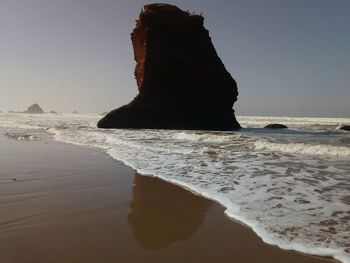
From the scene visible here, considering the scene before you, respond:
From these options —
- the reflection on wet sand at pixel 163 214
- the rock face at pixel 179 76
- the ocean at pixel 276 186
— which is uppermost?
the rock face at pixel 179 76

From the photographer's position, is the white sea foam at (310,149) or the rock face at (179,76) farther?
the rock face at (179,76)

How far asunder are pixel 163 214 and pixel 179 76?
2907 centimetres

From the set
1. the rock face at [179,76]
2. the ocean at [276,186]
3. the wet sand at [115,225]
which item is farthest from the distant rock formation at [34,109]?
the wet sand at [115,225]

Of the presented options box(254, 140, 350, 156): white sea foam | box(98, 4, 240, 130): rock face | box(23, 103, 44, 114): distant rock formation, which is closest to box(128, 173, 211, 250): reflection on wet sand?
box(254, 140, 350, 156): white sea foam

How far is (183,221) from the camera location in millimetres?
5000

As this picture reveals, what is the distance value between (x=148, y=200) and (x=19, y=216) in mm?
2055

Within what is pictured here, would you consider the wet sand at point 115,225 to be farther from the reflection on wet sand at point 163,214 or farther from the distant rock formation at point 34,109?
the distant rock formation at point 34,109

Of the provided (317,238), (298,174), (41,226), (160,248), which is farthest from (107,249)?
(298,174)

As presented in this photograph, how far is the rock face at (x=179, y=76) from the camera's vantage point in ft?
107

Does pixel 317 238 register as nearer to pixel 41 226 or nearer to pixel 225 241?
pixel 225 241

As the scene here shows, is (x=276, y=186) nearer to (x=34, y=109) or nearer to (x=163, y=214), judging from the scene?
(x=163, y=214)

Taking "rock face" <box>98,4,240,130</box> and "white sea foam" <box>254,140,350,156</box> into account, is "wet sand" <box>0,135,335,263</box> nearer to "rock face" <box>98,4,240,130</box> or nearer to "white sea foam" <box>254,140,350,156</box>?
"white sea foam" <box>254,140,350,156</box>

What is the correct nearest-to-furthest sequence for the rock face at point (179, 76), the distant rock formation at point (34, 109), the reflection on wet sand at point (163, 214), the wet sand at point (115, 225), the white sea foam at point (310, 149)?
1. the wet sand at point (115, 225)
2. the reflection on wet sand at point (163, 214)
3. the white sea foam at point (310, 149)
4. the rock face at point (179, 76)
5. the distant rock formation at point (34, 109)

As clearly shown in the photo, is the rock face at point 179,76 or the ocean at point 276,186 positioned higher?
the rock face at point 179,76
